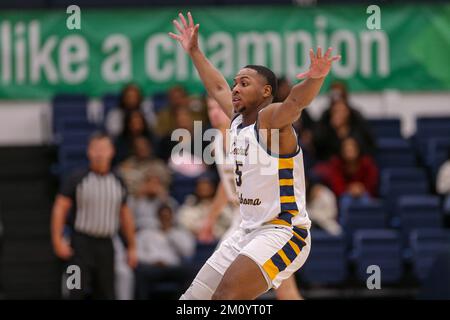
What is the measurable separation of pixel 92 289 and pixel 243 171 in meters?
4.74

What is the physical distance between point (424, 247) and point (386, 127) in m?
3.05

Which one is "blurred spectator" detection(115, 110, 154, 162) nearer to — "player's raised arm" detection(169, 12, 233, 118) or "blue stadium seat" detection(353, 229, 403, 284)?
"blue stadium seat" detection(353, 229, 403, 284)

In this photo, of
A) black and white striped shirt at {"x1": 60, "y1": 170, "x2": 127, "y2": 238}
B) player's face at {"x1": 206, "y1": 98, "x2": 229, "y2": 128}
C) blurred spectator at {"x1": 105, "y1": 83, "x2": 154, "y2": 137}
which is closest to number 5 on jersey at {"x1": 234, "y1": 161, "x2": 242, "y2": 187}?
player's face at {"x1": 206, "y1": 98, "x2": 229, "y2": 128}

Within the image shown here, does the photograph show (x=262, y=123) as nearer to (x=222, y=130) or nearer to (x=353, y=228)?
(x=222, y=130)

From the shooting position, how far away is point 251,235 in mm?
7508

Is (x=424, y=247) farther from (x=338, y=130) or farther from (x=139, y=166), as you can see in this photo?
(x=139, y=166)

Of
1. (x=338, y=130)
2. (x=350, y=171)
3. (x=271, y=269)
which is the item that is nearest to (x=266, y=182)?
(x=271, y=269)

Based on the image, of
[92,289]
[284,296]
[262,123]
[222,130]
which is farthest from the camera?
[92,289]

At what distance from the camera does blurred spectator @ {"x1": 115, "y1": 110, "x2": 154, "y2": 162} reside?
14.9 m

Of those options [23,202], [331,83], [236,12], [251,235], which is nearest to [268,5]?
[236,12]

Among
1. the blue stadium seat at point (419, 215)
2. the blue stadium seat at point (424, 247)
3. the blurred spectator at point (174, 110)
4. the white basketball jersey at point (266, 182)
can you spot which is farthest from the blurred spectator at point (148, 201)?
the white basketball jersey at point (266, 182)

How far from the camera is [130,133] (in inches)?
591

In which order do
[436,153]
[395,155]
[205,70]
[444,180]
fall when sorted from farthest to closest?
[395,155] < [436,153] < [444,180] < [205,70]

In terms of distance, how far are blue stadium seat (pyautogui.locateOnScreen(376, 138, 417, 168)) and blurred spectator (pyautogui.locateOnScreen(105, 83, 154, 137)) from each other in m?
3.32
